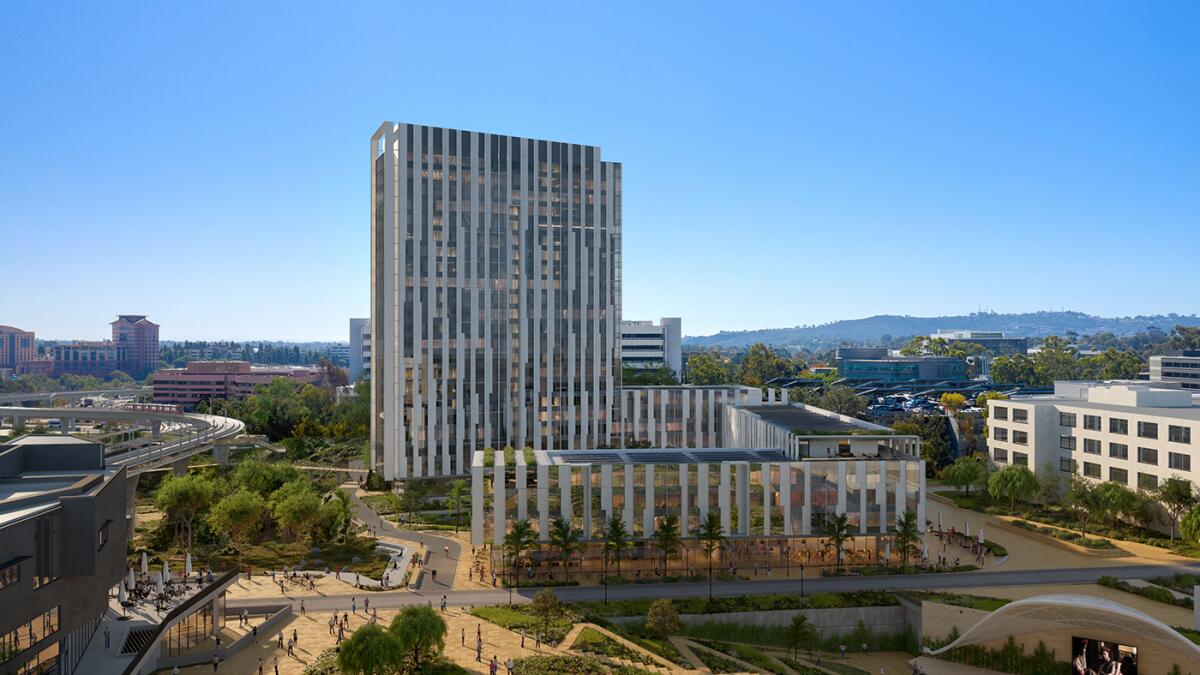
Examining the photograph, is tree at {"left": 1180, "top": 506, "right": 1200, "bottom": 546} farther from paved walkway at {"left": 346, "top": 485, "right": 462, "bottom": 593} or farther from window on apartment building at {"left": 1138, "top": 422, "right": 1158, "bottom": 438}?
paved walkway at {"left": 346, "top": 485, "right": 462, "bottom": 593}

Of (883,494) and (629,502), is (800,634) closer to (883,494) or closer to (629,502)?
(629,502)

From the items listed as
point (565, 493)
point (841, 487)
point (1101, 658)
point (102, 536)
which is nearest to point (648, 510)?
point (565, 493)

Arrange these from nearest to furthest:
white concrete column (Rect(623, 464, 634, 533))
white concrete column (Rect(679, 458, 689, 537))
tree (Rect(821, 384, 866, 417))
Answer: white concrete column (Rect(623, 464, 634, 533)) → white concrete column (Rect(679, 458, 689, 537)) → tree (Rect(821, 384, 866, 417))

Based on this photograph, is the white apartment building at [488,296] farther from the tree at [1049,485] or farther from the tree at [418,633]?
the tree at [418,633]

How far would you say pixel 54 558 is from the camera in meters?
35.3

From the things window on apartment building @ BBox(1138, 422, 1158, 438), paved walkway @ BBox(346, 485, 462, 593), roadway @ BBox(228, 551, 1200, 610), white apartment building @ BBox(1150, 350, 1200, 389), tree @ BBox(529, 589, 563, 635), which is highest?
white apartment building @ BBox(1150, 350, 1200, 389)

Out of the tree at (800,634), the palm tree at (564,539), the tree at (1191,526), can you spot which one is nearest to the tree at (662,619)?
the tree at (800,634)

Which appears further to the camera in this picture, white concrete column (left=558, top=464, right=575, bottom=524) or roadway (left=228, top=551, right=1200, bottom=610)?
white concrete column (left=558, top=464, right=575, bottom=524)

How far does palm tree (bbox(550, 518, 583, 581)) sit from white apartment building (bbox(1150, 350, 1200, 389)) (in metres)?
150

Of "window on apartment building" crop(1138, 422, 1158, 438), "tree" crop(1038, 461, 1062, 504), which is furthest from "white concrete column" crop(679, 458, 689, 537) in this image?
"window on apartment building" crop(1138, 422, 1158, 438)

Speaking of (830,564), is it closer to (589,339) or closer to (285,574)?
(285,574)

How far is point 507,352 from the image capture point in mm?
101562

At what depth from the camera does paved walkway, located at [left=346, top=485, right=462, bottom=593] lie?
6003 cm

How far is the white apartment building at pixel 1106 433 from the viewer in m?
73.5
